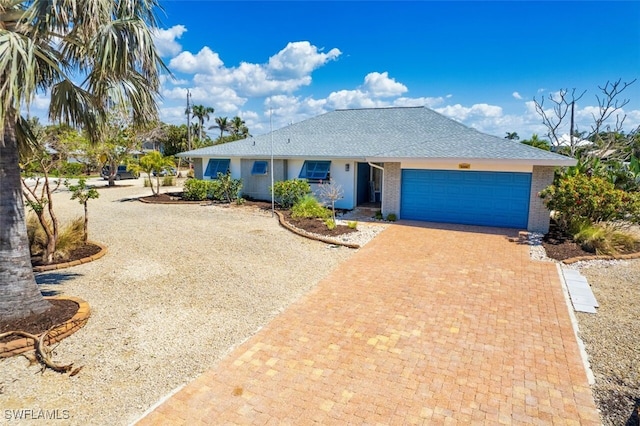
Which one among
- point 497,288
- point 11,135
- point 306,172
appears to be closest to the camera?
point 11,135

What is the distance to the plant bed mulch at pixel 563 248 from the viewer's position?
10.8 m

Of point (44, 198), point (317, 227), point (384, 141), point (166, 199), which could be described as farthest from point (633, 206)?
point (166, 199)

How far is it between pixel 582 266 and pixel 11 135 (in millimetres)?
12838

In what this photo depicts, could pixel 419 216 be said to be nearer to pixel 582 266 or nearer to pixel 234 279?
pixel 582 266

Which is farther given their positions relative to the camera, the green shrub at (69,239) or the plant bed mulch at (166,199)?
the plant bed mulch at (166,199)

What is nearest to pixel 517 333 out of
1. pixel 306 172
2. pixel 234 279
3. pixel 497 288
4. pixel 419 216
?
pixel 497 288

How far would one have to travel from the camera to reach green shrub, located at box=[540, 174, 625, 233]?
11531 millimetres

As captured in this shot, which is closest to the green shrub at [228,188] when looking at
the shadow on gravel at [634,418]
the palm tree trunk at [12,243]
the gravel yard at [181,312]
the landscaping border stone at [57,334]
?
the gravel yard at [181,312]

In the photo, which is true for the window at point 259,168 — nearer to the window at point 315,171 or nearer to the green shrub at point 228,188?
the green shrub at point 228,188

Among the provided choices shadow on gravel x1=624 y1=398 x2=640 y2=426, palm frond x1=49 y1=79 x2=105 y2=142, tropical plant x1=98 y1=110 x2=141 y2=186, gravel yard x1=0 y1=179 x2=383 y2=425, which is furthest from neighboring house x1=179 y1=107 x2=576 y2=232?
palm frond x1=49 y1=79 x2=105 y2=142

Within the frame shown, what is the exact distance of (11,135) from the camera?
577 cm

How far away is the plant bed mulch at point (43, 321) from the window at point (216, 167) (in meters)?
15.6

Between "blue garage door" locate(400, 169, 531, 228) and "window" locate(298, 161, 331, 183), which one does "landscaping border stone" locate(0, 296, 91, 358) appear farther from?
"window" locate(298, 161, 331, 183)

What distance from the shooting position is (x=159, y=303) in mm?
7367
